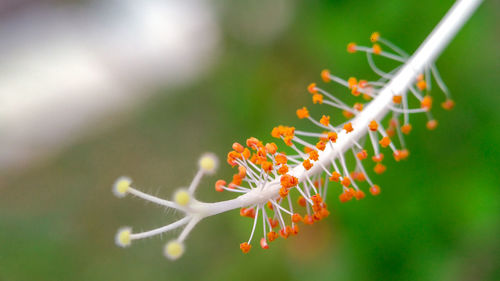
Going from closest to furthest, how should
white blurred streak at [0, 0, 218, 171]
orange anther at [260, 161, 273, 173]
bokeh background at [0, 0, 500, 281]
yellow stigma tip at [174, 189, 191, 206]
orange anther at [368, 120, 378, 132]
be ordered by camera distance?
yellow stigma tip at [174, 189, 191, 206]
orange anther at [260, 161, 273, 173]
orange anther at [368, 120, 378, 132]
bokeh background at [0, 0, 500, 281]
white blurred streak at [0, 0, 218, 171]

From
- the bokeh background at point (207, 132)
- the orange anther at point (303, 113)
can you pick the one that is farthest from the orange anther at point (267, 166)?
the bokeh background at point (207, 132)

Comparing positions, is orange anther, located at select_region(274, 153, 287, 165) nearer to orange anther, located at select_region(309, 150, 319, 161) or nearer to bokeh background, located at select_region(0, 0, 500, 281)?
orange anther, located at select_region(309, 150, 319, 161)

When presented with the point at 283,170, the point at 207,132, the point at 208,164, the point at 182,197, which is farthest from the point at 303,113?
the point at 207,132

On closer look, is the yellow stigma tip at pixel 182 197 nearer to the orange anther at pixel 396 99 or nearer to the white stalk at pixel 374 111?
the white stalk at pixel 374 111

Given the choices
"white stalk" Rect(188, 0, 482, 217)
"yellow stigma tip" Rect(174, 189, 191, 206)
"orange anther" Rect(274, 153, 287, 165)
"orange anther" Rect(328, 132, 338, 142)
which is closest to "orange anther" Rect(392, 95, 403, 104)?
"white stalk" Rect(188, 0, 482, 217)

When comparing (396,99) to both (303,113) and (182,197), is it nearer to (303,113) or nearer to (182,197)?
(303,113)

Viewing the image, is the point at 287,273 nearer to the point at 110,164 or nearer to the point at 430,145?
the point at 430,145
